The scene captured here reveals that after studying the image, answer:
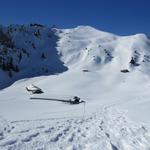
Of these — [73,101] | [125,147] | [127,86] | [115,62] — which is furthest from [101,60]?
[125,147]

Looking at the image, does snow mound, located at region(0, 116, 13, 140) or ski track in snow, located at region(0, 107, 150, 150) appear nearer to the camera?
ski track in snow, located at region(0, 107, 150, 150)

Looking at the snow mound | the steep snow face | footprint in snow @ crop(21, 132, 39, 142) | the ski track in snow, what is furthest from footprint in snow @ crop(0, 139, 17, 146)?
the steep snow face

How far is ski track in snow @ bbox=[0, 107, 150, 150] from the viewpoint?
12.0 metres

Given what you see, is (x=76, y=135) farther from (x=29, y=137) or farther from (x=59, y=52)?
(x=59, y=52)

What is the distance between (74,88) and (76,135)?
30630 mm

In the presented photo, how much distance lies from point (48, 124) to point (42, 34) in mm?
66414

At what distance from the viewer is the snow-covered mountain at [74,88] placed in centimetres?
1351

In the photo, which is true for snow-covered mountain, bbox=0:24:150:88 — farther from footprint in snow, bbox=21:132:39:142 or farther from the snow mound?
footprint in snow, bbox=21:132:39:142

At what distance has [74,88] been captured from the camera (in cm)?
4466

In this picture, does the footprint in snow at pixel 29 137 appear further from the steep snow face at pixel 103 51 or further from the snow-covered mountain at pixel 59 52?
the steep snow face at pixel 103 51

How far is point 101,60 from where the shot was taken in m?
67.1

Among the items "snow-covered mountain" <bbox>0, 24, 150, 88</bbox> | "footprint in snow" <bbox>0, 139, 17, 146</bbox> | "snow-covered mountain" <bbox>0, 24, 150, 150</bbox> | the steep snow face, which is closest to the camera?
"footprint in snow" <bbox>0, 139, 17, 146</bbox>

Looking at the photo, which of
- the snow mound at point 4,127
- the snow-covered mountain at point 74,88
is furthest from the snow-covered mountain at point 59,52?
the snow mound at point 4,127

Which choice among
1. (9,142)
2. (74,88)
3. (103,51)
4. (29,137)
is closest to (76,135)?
(29,137)
